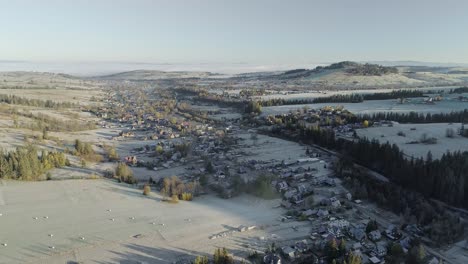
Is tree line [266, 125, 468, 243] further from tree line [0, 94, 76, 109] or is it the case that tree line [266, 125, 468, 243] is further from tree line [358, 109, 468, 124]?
tree line [0, 94, 76, 109]

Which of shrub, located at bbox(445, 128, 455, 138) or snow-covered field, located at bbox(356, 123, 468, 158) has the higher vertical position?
shrub, located at bbox(445, 128, 455, 138)

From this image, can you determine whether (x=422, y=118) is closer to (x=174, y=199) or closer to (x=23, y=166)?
(x=174, y=199)

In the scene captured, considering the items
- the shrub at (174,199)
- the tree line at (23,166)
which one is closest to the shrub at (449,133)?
the shrub at (174,199)

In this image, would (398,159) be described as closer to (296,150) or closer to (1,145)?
(296,150)

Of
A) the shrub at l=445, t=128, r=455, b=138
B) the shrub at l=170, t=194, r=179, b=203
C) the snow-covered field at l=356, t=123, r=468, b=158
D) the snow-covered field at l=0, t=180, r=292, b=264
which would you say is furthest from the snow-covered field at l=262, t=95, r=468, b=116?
the snow-covered field at l=0, t=180, r=292, b=264

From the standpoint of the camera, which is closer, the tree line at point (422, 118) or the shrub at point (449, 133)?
the shrub at point (449, 133)

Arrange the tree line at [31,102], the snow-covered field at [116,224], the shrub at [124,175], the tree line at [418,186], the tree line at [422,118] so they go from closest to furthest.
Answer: the snow-covered field at [116,224]
the tree line at [418,186]
the shrub at [124,175]
the tree line at [422,118]
the tree line at [31,102]

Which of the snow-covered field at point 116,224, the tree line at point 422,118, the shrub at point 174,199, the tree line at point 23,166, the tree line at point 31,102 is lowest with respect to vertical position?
the snow-covered field at point 116,224

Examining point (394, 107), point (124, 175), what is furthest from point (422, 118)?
point (124, 175)

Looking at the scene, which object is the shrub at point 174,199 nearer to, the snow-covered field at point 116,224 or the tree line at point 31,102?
the snow-covered field at point 116,224
